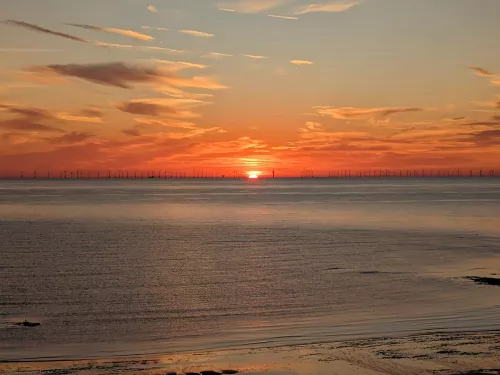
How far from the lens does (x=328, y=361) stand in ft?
55.9

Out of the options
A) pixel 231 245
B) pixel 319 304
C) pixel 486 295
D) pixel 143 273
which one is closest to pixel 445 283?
pixel 486 295

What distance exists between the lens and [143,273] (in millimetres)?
35219

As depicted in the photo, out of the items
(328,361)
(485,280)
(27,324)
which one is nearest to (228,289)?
(27,324)

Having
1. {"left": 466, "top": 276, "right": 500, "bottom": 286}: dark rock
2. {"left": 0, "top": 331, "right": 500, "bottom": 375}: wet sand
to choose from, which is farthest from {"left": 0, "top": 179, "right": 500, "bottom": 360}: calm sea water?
{"left": 0, "top": 331, "right": 500, "bottom": 375}: wet sand

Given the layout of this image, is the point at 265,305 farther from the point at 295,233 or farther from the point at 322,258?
the point at 295,233

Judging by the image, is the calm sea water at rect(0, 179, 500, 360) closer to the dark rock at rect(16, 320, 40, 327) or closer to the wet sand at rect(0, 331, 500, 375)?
the dark rock at rect(16, 320, 40, 327)

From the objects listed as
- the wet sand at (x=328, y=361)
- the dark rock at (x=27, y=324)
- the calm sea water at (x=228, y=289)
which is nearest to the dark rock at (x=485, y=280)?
the calm sea water at (x=228, y=289)

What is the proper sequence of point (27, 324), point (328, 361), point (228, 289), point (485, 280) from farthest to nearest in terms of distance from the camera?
point (485, 280) < point (228, 289) < point (27, 324) < point (328, 361)

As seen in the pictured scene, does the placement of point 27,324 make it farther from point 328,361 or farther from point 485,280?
point 485,280

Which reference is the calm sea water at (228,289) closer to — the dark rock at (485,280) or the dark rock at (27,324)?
the dark rock at (27,324)

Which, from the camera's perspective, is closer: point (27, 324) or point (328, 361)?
point (328, 361)

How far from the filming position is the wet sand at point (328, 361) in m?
16.1

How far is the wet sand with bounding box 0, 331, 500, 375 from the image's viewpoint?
16.1 m

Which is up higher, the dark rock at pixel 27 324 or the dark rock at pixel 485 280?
the dark rock at pixel 485 280
